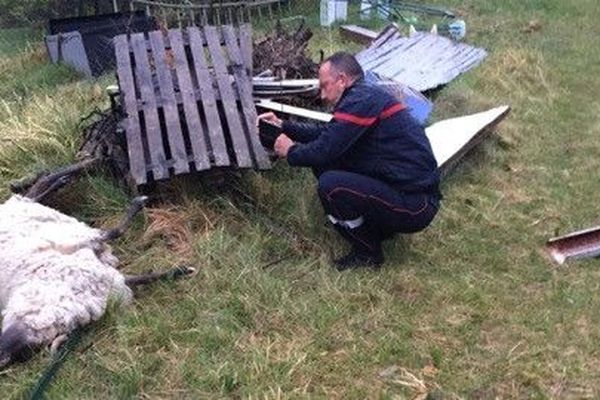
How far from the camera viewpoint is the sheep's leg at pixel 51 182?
15.4 feet

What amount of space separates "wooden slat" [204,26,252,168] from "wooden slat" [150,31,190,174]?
0.35 metres

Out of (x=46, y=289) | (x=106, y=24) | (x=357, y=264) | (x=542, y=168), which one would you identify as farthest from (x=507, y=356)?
(x=106, y=24)

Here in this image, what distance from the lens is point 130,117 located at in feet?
16.0

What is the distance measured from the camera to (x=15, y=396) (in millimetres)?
3234

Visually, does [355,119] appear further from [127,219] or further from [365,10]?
[365,10]

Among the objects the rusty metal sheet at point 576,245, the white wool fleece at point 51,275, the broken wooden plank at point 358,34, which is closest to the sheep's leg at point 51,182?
the white wool fleece at point 51,275

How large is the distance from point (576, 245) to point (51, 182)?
141 inches

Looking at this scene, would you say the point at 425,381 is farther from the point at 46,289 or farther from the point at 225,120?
the point at 225,120

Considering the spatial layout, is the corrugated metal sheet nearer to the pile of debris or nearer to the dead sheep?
the pile of debris

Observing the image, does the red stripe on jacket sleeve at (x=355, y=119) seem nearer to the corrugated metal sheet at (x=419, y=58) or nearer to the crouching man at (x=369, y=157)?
the crouching man at (x=369, y=157)

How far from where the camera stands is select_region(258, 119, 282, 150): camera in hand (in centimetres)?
462

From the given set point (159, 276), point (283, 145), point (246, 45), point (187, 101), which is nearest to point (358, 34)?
point (246, 45)

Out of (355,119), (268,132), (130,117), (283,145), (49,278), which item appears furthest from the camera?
(130,117)

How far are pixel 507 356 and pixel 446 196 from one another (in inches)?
75.8
